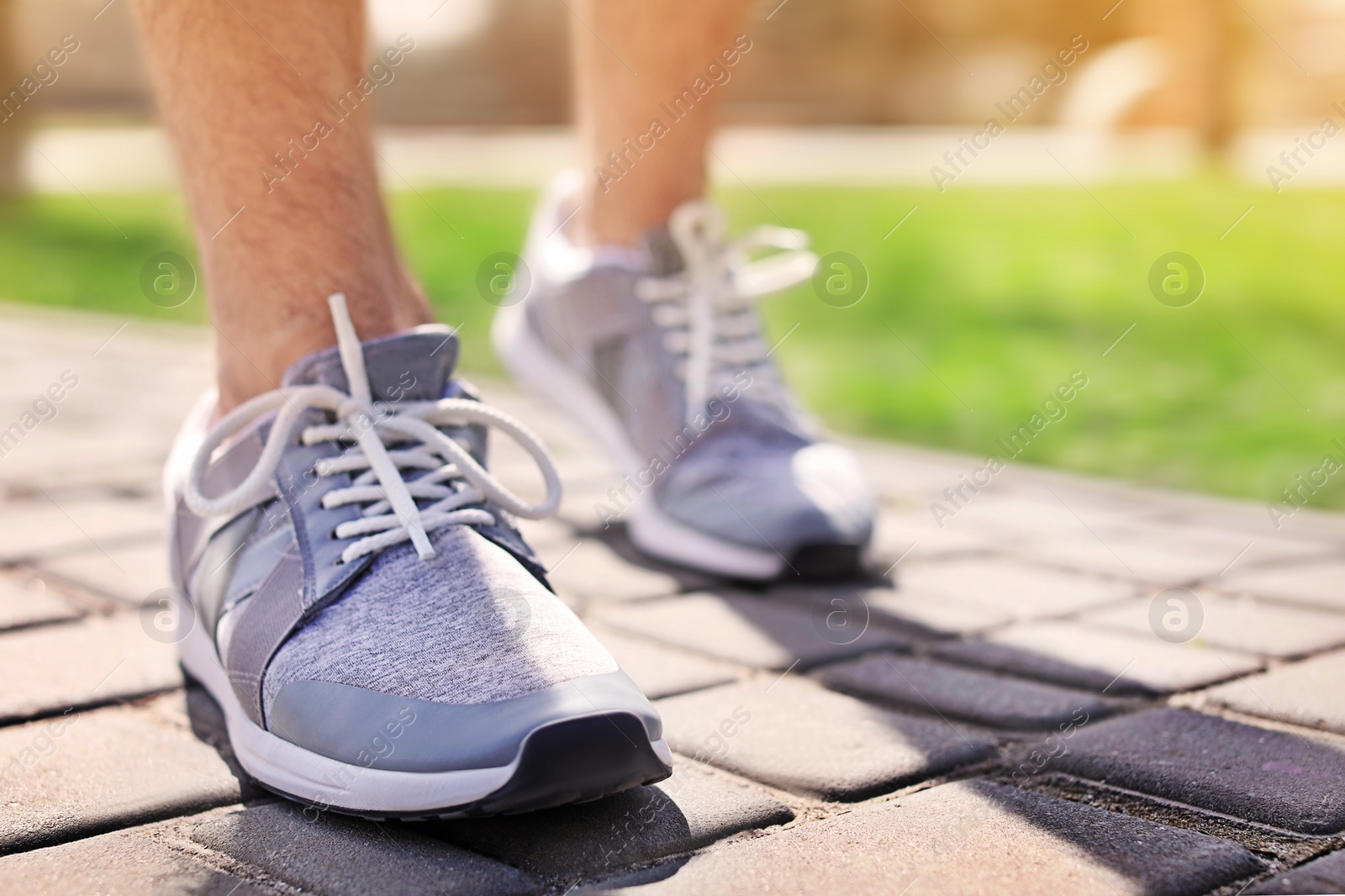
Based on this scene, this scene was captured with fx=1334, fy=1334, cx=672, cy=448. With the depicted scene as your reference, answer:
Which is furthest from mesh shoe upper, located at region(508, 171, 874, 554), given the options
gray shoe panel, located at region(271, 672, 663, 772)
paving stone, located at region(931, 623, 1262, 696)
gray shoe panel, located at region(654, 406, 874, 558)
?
gray shoe panel, located at region(271, 672, 663, 772)

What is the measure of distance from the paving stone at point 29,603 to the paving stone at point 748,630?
0.65 metres

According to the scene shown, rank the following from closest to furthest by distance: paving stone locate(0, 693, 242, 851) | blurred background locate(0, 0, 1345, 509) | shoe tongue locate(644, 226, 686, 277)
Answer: paving stone locate(0, 693, 242, 851)
shoe tongue locate(644, 226, 686, 277)
blurred background locate(0, 0, 1345, 509)

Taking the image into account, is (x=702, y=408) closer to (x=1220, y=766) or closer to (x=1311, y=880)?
(x=1220, y=766)

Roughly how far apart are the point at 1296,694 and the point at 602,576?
88 cm

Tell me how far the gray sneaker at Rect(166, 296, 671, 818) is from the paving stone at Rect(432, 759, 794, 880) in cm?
4

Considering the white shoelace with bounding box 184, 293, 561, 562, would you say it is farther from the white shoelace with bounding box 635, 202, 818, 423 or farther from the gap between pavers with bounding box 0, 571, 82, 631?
the white shoelace with bounding box 635, 202, 818, 423

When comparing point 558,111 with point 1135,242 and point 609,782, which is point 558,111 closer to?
point 1135,242

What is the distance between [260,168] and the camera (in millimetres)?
1290

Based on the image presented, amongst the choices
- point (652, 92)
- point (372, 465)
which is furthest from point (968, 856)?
point (652, 92)

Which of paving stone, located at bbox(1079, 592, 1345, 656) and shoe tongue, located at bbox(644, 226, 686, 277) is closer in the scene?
paving stone, located at bbox(1079, 592, 1345, 656)

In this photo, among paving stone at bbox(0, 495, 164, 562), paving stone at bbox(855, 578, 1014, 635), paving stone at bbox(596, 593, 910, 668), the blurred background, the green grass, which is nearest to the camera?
paving stone at bbox(596, 593, 910, 668)

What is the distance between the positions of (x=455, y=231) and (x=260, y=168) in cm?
536

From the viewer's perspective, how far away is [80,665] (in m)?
1.41

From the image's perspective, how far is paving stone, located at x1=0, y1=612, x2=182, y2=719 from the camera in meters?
1.31
